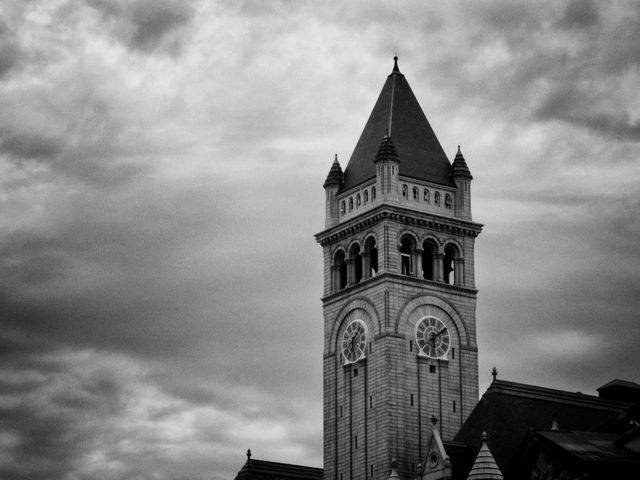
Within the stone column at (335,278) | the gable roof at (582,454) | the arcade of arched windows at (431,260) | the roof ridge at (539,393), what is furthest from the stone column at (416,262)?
the gable roof at (582,454)

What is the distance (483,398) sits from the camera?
10988 cm

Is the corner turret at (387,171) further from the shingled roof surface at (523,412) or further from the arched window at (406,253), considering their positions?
the shingled roof surface at (523,412)

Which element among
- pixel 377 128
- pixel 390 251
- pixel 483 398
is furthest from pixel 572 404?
pixel 377 128

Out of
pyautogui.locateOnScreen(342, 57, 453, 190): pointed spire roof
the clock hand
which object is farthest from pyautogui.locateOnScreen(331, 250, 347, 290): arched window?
the clock hand

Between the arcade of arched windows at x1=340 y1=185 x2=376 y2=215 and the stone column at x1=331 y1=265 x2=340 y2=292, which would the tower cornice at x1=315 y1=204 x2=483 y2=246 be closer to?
the arcade of arched windows at x1=340 y1=185 x2=376 y2=215

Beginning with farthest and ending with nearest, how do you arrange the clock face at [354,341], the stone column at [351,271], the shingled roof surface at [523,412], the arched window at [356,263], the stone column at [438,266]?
the arched window at [356,263], the stone column at [351,271], the stone column at [438,266], the clock face at [354,341], the shingled roof surface at [523,412]

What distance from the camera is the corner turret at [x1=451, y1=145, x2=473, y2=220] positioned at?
120688mm

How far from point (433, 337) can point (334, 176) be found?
1498 cm

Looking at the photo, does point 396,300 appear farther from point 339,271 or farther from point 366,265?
point 339,271

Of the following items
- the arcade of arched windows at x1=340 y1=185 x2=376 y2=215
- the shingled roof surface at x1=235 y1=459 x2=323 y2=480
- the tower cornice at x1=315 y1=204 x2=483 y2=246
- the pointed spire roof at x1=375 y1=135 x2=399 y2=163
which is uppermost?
the pointed spire roof at x1=375 y1=135 x2=399 y2=163

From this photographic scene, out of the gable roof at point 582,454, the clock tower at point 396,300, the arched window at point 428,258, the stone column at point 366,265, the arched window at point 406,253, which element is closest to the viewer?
the gable roof at point 582,454

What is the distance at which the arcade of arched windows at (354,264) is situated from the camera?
388 ft

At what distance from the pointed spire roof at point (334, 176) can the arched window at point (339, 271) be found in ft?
17.7

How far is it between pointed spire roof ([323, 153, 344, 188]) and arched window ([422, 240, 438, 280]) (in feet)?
28.3
